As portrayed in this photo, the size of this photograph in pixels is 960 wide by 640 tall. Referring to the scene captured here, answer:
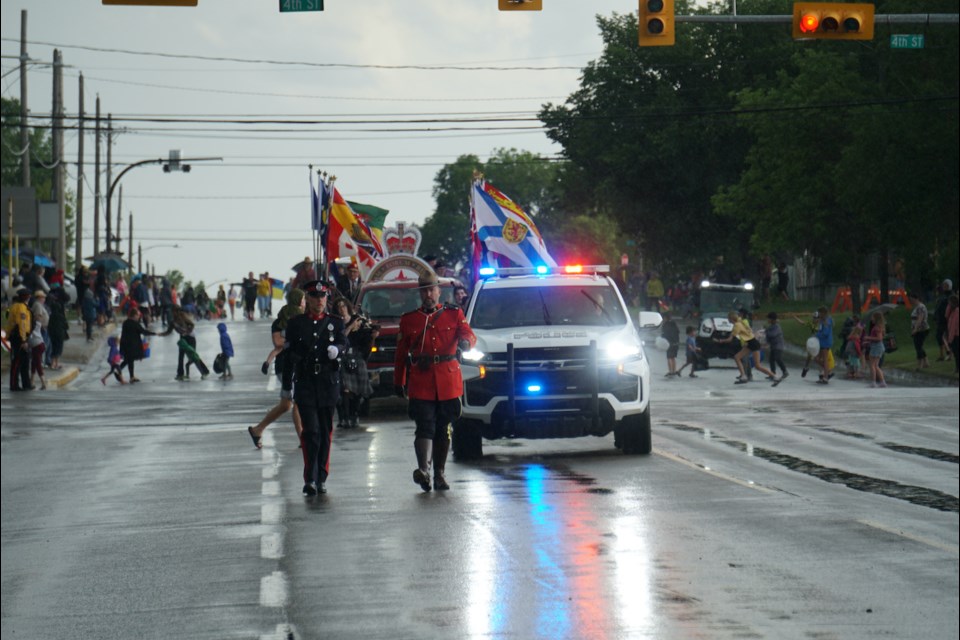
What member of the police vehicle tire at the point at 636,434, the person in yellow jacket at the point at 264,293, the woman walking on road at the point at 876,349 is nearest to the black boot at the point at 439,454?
the person in yellow jacket at the point at 264,293

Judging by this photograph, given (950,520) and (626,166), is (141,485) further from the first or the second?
(626,166)

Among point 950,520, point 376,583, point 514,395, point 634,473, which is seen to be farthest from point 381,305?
point 950,520

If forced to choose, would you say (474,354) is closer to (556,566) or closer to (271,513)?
(556,566)

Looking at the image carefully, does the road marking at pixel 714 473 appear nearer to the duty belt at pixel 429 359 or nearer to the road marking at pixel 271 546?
the road marking at pixel 271 546

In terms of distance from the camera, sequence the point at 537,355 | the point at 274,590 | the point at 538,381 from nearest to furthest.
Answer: the point at 538,381 < the point at 537,355 < the point at 274,590

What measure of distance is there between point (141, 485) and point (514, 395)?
687 inches

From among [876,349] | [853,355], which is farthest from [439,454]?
[853,355]

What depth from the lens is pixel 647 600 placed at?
1415 centimetres

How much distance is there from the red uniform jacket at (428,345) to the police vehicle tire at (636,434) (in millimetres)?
7805

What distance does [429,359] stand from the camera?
554 centimetres

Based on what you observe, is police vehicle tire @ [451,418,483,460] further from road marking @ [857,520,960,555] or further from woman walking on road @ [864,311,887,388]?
woman walking on road @ [864,311,887,388]

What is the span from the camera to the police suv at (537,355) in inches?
220

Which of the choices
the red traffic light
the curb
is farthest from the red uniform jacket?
the curb

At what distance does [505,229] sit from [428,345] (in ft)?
1.50
